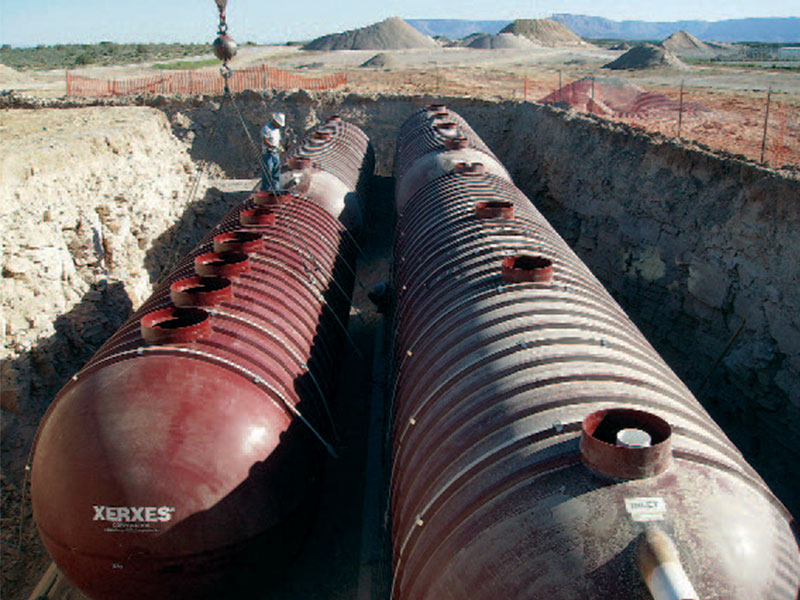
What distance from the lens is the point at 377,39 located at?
322ft

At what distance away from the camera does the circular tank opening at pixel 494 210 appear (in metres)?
8.98

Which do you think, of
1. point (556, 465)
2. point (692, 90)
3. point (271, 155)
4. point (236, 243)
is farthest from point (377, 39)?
point (556, 465)

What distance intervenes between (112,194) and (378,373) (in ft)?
26.4

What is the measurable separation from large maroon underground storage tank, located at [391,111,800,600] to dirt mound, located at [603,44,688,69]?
150ft

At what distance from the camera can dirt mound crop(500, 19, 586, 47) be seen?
122m

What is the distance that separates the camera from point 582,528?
12.9 ft

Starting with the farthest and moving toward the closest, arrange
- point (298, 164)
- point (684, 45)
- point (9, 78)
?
point (684, 45)
point (9, 78)
point (298, 164)

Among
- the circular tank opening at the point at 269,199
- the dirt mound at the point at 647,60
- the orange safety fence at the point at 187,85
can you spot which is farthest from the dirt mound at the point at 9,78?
the dirt mound at the point at 647,60

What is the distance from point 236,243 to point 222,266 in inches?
33.3

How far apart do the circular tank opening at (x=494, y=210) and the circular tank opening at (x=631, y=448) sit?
4.89 m

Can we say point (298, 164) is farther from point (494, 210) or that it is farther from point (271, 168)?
point (494, 210)

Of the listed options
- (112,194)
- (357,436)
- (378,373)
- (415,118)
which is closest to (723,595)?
(357,436)

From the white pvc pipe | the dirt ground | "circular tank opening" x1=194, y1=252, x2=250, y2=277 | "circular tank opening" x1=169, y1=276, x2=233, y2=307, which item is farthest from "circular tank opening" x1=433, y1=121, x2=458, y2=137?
the white pvc pipe

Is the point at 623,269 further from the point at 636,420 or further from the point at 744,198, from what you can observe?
the point at 636,420
